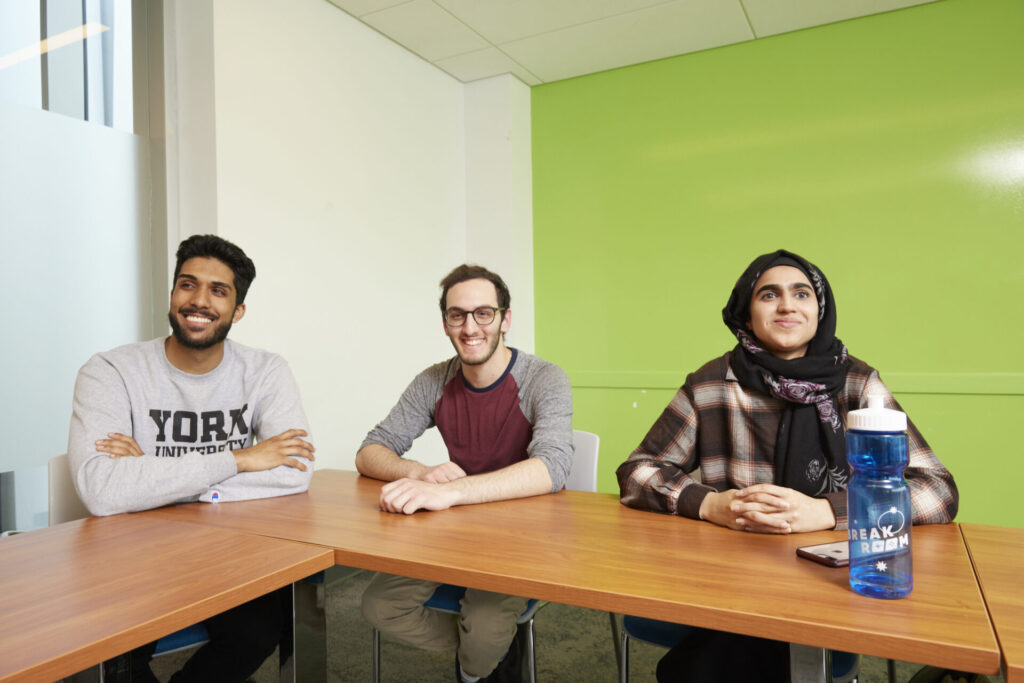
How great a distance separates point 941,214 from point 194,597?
3600 millimetres

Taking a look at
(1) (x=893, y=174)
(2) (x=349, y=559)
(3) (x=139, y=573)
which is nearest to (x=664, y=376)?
(1) (x=893, y=174)

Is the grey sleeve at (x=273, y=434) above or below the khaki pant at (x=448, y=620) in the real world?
above

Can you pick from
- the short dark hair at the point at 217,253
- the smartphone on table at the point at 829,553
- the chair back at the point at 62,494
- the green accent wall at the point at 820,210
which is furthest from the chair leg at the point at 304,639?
the green accent wall at the point at 820,210

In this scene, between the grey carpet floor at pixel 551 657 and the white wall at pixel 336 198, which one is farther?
the white wall at pixel 336 198

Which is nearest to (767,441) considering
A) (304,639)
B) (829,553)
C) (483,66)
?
(829,553)

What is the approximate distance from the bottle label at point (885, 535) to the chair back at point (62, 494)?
5.96 feet

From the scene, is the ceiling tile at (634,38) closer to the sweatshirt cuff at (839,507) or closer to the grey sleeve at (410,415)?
the grey sleeve at (410,415)

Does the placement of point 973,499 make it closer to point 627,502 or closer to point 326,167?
point 627,502

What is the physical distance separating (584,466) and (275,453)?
92 cm

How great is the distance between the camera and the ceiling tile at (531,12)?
3.34 m

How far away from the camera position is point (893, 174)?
136 inches

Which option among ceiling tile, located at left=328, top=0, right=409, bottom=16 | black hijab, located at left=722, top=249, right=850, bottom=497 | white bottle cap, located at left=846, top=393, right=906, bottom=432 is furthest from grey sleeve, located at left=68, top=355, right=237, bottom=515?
ceiling tile, located at left=328, top=0, right=409, bottom=16

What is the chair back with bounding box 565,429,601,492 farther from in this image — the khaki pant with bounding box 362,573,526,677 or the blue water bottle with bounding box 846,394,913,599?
the blue water bottle with bounding box 846,394,913,599

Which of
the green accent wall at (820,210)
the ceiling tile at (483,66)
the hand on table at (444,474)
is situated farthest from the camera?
the ceiling tile at (483,66)
